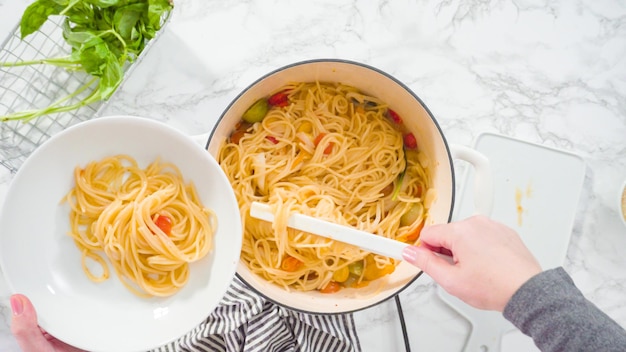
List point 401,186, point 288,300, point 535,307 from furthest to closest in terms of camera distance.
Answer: point 401,186 < point 288,300 < point 535,307

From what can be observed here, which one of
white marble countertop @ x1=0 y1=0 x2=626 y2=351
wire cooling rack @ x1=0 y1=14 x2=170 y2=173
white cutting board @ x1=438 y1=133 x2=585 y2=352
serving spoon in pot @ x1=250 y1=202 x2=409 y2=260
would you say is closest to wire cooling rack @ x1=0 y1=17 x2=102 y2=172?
wire cooling rack @ x1=0 y1=14 x2=170 y2=173

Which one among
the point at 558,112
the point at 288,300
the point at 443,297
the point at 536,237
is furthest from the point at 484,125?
the point at 288,300

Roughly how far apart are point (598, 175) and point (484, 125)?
1.39 ft

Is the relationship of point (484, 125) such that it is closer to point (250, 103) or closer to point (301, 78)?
point (301, 78)

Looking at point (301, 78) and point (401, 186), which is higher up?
point (301, 78)

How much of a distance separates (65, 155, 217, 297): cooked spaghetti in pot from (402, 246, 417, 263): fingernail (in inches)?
18.0

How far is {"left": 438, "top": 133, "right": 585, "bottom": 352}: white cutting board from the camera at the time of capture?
171cm

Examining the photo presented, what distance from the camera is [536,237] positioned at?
172 cm

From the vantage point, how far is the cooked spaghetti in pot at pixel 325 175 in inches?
59.9

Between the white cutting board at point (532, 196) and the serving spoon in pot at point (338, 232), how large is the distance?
49cm

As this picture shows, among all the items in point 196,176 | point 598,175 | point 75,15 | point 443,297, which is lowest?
point 443,297

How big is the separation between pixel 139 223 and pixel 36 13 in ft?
2.11

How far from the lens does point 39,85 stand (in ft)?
5.32

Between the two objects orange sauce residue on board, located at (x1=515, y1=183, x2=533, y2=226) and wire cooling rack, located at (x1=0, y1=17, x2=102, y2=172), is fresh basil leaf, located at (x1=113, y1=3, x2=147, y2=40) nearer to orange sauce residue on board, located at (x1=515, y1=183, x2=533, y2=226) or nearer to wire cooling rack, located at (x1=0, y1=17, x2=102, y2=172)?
wire cooling rack, located at (x1=0, y1=17, x2=102, y2=172)
